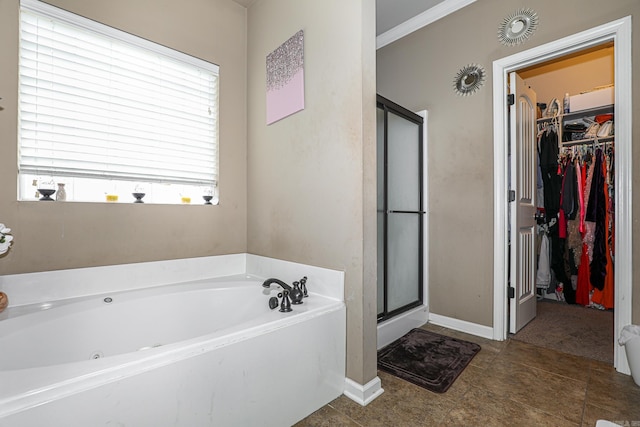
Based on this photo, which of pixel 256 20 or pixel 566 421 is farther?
pixel 256 20

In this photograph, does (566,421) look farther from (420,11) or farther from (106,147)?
(420,11)

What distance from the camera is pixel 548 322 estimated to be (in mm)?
2756

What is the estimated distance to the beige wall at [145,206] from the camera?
5.34ft

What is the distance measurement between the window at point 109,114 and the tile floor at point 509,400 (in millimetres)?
1842

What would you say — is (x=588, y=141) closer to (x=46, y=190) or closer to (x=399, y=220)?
(x=399, y=220)

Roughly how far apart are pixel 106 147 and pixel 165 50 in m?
0.81

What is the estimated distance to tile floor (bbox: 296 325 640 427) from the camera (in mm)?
1449

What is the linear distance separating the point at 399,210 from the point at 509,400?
141 centimetres

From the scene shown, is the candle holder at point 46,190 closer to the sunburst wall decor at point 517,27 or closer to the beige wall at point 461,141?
the beige wall at point 461,141

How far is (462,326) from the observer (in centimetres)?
257

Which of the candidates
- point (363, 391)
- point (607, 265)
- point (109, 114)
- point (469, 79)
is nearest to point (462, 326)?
point (363, 391)

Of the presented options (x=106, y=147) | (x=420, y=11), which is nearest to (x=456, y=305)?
(x=420, y=11)

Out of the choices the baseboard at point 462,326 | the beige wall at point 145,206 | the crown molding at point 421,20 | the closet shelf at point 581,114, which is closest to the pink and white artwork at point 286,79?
the beige wall at point 145,206

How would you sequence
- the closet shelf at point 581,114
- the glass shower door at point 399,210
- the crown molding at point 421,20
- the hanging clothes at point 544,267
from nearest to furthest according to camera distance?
1. the glass shower door at point 399,210
2. the crown molding at point 421,20
3. the closet shelf at point 581,114
4. the hanging clothes at point 544,267
